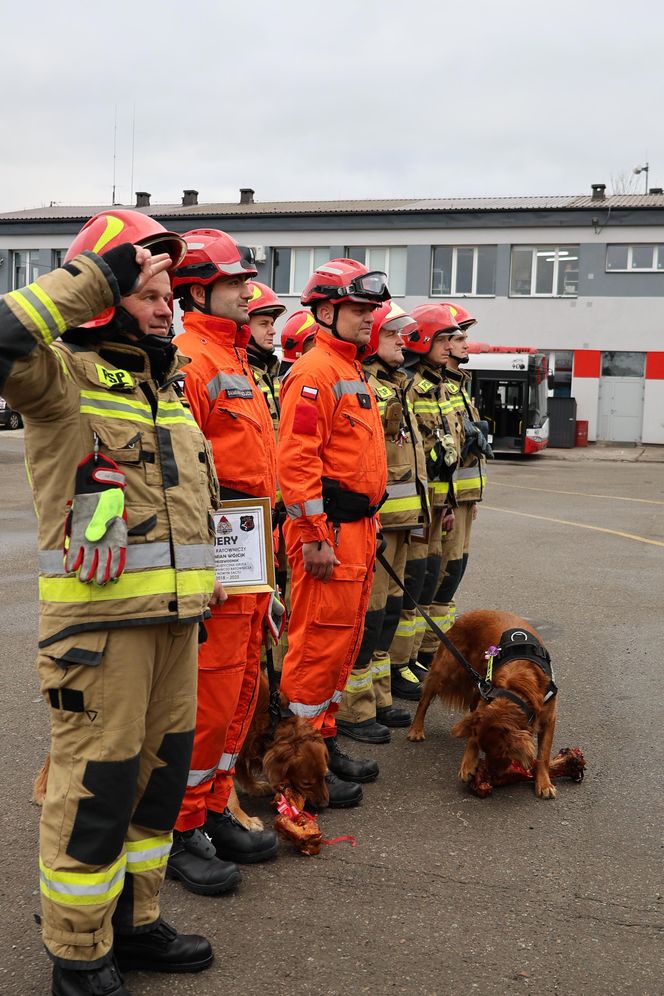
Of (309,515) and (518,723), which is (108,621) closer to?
(309,515)

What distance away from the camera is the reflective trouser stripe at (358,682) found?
17.6 feet

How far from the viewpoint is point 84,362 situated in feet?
9.46

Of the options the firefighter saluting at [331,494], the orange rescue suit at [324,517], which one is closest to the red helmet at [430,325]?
the firefighter saluting at [331,494]

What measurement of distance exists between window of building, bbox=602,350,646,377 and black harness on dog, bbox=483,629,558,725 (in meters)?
32.4

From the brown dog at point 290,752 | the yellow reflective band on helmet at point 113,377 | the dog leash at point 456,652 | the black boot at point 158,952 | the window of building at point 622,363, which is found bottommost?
the black boot at point 158,952

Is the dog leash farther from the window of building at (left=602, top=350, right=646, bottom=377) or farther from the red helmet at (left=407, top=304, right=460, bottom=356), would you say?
the window of building at (left=602, top=350, right=646, bottom=377)

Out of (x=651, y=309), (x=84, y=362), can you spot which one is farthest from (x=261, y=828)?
(x=651, y=309)

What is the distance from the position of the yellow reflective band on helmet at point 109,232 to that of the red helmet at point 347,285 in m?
1.78

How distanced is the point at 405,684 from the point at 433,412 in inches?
72.3

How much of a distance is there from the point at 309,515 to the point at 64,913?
210 centimetres

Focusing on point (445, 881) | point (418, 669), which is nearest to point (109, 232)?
point (445, 881)

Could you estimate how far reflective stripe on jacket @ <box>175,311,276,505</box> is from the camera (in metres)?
→ 3.82

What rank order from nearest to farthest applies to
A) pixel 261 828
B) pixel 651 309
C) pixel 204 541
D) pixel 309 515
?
pixel 204 541, pixel 261 828, pixel 309 515, pixel 651 309

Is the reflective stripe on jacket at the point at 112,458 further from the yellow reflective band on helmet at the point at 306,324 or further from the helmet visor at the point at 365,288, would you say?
the yellow reflective band on helmet at the point at 306,324
